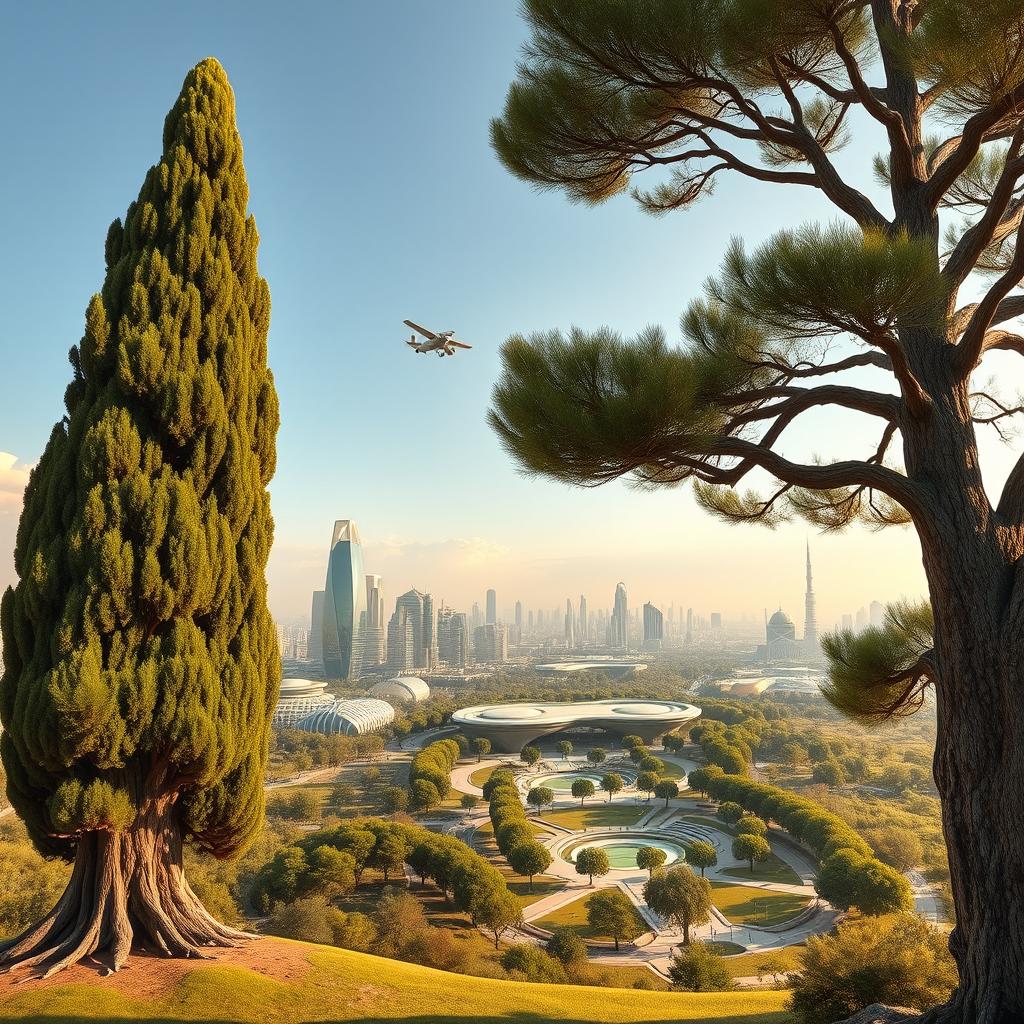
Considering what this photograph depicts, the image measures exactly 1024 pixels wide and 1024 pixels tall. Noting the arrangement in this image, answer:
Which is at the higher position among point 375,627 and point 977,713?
point 977,713

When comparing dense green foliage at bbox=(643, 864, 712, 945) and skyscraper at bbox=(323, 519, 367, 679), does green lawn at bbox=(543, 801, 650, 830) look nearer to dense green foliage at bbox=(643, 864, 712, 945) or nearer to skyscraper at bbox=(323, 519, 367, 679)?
dense green foliage at bbox=(643, 864, 712, 945)

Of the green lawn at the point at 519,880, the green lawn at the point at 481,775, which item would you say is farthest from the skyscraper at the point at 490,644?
the green lawn at the point at 519,880

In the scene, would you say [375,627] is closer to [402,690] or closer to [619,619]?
[402,690]

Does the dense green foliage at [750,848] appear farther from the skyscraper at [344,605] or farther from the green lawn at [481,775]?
the skyscraper at [344,605]

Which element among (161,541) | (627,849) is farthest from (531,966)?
(627,849)

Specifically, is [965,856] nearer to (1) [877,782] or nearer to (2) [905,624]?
(2) [905,624]

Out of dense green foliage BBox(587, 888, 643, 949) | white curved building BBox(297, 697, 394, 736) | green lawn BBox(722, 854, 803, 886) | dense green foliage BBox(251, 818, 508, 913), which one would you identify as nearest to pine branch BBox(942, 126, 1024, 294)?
dense green foliage BBox(587, 888, 643, 949)
